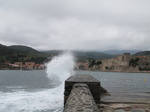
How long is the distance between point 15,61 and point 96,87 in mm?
148393

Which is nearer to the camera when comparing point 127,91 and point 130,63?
point 127,91

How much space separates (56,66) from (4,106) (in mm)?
17245

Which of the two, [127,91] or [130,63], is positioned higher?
[130,63]

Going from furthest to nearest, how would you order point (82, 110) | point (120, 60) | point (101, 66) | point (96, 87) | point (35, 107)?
point (101, 66)
point (120, 60)
point (35, 107)
point (96, 87)
point (82, 110)

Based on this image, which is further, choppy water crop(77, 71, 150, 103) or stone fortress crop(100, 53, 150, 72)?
stone fortress crop(100, 53, 150, 72)

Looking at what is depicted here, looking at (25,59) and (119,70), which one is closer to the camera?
(119,70)

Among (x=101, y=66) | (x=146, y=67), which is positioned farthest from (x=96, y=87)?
(x=101, y=66)

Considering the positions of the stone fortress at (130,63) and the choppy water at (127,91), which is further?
the stone fortress at (130,63)

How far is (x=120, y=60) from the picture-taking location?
11156 cm

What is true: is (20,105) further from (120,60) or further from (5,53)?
(5,53)

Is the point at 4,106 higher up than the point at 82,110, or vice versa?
the point at 82,110

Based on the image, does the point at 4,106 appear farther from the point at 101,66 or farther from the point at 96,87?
the point at 101,66

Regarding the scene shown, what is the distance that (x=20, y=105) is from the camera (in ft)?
36.2

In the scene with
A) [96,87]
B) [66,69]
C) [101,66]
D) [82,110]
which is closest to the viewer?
[82,110]
